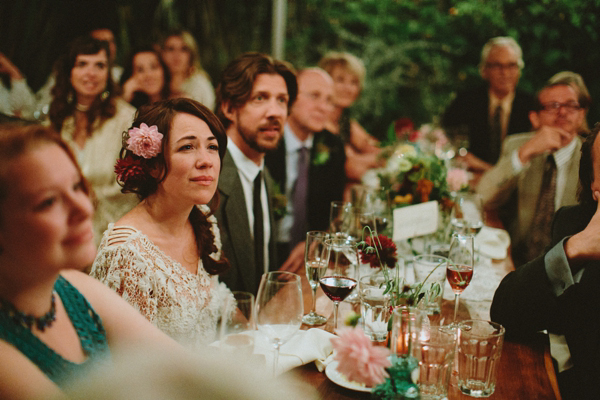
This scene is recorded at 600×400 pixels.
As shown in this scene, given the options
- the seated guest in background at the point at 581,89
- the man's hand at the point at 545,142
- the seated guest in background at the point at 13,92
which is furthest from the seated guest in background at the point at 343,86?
the seated guest in background at the point at 13,92

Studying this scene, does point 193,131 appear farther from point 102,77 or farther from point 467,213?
point 102,77

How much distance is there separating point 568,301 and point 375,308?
1.93 ft

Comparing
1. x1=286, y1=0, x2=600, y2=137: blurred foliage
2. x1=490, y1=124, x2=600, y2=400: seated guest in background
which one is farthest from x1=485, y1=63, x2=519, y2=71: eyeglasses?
x1=490, y1=124, x2=600, y2=400: seated guest in background

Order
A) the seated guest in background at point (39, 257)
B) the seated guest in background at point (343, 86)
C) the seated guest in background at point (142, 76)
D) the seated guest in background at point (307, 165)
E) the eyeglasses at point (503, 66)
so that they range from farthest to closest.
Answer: the seated guest in background at point (343, 86), the eyeglasses at point (503, 66), the seated guest in background at point (142, 76), the seated guest in background at point (307, 165), the seated guest in background at point (39, 257)

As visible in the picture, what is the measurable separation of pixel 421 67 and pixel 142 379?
6.02m

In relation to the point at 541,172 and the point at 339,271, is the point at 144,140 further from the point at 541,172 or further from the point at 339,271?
the point at 541,172

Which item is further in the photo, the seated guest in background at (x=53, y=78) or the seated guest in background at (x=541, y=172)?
the seated guest in background at (x=53, y=78)

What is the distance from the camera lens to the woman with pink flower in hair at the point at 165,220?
1.46 meters

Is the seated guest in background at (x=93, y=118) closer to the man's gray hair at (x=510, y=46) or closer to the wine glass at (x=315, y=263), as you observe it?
the wine glass at (x=315, y=263)

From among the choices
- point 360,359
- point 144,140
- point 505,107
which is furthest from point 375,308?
point 505,107

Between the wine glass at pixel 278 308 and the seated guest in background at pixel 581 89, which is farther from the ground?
the seated guest in background at pixel 581 89

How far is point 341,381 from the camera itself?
1128mm

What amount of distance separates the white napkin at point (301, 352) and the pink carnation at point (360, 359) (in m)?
0.36

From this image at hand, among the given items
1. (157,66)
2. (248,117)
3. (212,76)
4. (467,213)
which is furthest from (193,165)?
(212,76)
